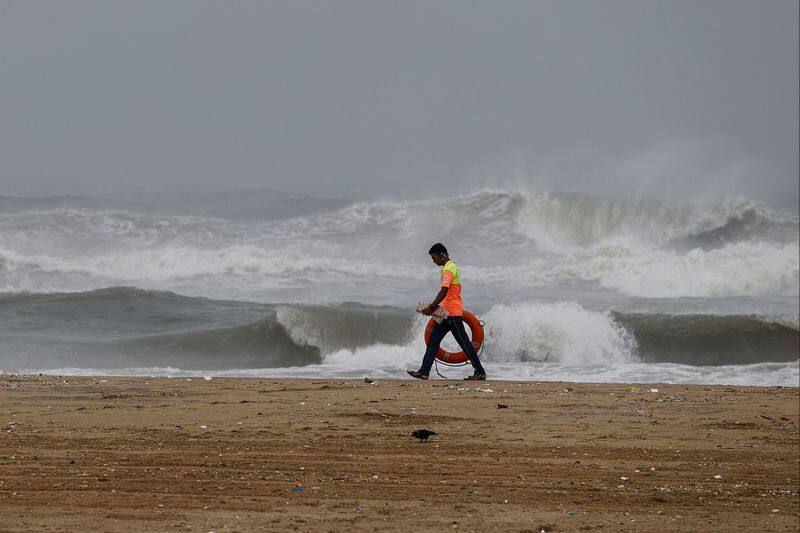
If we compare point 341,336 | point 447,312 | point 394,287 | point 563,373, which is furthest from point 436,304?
point 394,287

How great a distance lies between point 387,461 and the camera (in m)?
6.68

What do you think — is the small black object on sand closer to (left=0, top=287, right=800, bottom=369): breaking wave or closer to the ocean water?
the ocean water

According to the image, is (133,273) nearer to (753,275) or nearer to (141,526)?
(753,275)

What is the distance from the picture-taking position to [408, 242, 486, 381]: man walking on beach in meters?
11.0

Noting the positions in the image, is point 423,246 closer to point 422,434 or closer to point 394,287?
point 394,287

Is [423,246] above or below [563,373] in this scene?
above

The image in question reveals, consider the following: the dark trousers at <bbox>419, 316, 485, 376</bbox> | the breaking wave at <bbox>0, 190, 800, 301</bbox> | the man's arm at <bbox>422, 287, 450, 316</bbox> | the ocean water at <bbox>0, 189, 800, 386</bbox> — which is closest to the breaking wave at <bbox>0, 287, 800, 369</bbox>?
the ocean water at <bbox>0, 189, 800, 386</bbox>

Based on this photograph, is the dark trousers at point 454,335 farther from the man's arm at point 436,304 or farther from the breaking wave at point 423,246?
the breaking wave at point 423,246

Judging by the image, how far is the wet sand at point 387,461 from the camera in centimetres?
548

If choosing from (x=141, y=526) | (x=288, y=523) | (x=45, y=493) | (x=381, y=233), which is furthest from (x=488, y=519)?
(x=381, y=233)

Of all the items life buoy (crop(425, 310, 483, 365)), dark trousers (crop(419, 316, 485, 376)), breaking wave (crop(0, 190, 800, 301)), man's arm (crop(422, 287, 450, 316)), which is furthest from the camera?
breaking wave (crop(0, 190, 800, 301))

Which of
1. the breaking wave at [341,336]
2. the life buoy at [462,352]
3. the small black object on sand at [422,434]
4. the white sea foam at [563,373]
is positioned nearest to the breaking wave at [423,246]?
the breaking wave at [341,336]

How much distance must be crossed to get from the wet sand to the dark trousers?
139 cm

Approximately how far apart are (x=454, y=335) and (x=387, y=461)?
4.69 m
